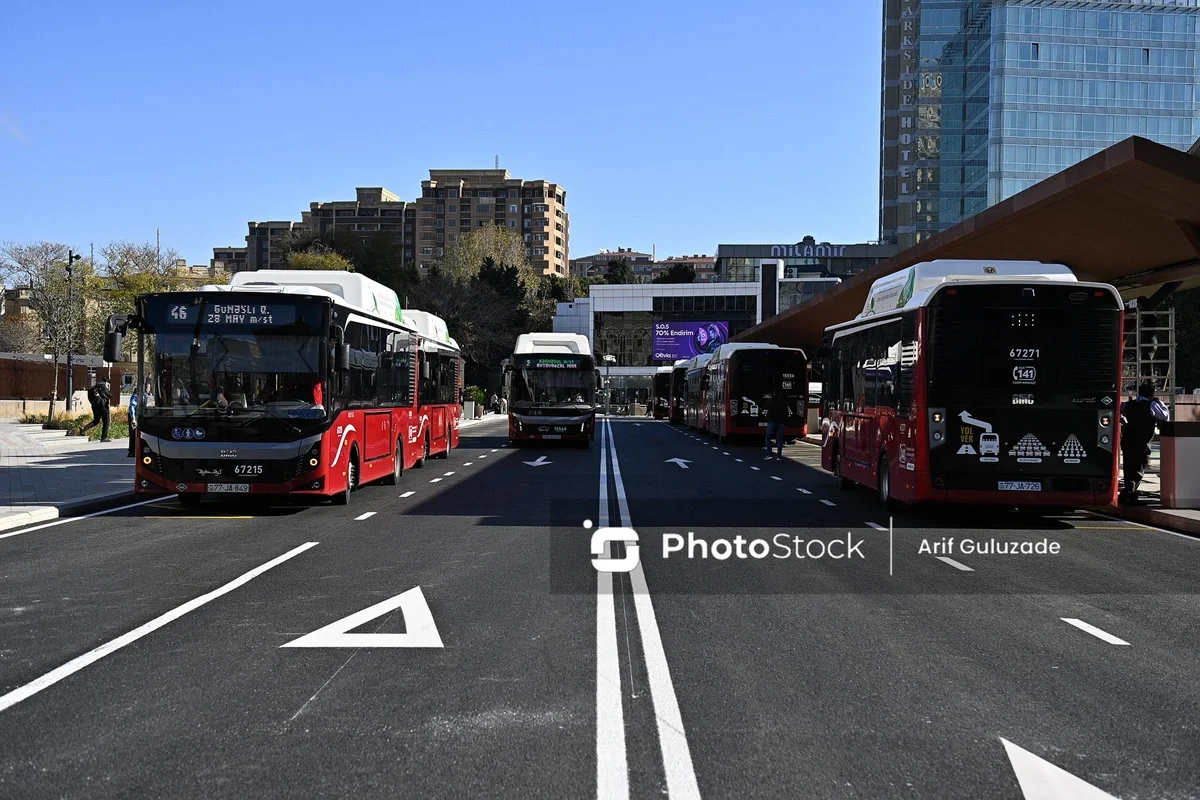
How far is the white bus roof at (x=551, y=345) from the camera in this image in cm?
3281

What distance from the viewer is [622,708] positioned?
18.5 feet

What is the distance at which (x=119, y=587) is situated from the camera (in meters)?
9.26

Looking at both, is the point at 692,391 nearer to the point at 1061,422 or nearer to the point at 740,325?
the point at 1061,422

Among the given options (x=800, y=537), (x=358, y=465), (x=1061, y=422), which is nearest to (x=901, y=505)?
(x=1061, y=422)

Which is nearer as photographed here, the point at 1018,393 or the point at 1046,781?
the point at 1046,781

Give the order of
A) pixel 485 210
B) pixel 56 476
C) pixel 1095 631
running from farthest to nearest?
pixel 485 210 < pixel 56 476 < pixel 1095 631

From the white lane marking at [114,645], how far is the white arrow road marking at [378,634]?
108cm

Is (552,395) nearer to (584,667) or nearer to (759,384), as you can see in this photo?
(759,384)

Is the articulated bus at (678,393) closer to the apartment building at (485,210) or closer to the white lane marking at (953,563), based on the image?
the white lane marking at (953,563)

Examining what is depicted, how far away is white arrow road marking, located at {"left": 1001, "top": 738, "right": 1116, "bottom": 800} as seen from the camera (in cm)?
445

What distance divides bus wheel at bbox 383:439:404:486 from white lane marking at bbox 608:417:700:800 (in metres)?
11.4

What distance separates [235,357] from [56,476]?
285 inches

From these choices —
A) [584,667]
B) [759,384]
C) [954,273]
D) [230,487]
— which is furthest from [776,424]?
[584,667]

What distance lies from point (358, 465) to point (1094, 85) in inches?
3758
